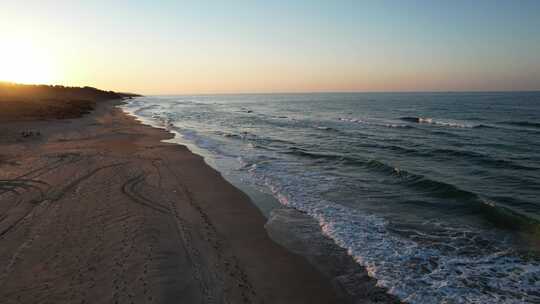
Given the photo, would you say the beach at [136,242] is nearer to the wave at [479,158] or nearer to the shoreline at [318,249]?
the shoreline at [318,249]

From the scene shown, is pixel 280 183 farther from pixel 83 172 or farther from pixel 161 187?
pixel 83 172

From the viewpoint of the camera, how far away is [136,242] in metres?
8.68

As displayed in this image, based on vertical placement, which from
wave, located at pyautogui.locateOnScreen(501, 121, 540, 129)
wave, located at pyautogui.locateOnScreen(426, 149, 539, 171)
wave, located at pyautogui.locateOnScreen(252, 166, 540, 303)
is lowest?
wave, located at pyautogui.locateOnScreen(252, 166, 540, 303)

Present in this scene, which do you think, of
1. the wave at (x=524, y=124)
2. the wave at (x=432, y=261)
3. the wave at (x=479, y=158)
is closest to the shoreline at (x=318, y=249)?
the wave at (x=432, y=261)

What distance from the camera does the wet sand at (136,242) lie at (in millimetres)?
6727

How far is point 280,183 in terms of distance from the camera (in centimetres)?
1537

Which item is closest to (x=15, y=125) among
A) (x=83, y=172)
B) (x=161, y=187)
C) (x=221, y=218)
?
(x=83, y=172)

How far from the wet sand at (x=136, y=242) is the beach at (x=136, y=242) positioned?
0.08ft

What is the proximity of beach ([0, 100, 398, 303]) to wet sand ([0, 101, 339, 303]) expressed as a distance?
2cm

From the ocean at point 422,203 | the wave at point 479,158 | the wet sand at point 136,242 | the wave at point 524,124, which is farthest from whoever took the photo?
the wave at point 524,124

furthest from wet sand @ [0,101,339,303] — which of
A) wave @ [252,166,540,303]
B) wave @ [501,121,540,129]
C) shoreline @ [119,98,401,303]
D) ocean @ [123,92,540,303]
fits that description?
wave @ [501,121,540,129]

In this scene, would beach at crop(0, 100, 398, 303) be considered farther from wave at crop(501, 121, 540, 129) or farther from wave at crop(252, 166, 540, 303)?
wave at crop(501, 121, 540, 129)

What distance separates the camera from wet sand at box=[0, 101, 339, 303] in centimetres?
673

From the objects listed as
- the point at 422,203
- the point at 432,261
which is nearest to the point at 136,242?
the point at 432,261
